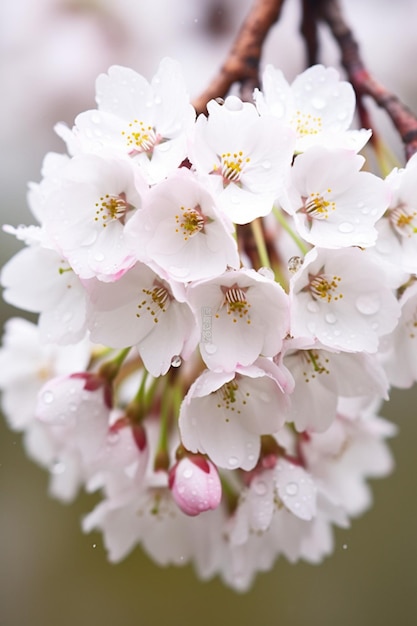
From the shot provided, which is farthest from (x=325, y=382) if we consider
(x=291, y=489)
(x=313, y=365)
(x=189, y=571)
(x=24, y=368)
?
(x=189, y=571)

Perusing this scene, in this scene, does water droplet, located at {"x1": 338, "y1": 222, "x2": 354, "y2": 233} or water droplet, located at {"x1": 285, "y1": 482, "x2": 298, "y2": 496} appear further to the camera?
water droplet, located at {"x1": 285, "y1": 482, "x2": 298, "y2": 496}

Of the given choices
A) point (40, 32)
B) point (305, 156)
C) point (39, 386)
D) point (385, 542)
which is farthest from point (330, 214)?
point (385, 542)

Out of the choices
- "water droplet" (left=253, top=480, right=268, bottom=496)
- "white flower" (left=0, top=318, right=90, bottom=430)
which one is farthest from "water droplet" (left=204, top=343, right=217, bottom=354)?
"white flower" (left=0, top=318, right=90, bottom=430)

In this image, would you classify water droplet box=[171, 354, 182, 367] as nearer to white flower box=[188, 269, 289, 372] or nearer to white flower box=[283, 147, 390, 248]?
white flower box=[188, 269, 289, 372]

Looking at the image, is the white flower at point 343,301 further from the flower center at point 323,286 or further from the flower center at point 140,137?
the flower center at point 140,137

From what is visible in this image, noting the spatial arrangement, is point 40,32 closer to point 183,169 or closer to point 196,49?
point 196,49

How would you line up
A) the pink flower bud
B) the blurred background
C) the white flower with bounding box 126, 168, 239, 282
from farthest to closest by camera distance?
the blurred background, the pink flower bud, the white flower with bounding box 126, 168, 239, 282
